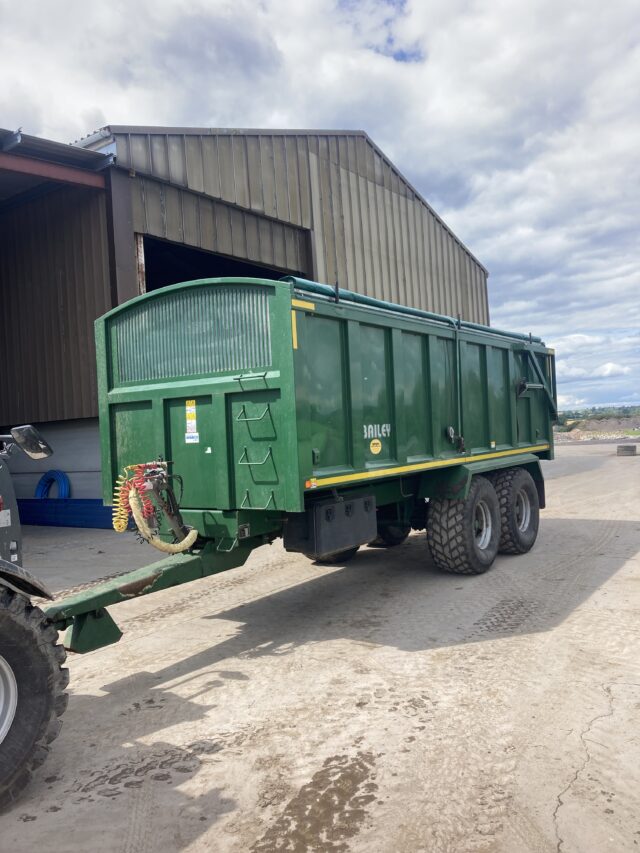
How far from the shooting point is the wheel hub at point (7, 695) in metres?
3.20

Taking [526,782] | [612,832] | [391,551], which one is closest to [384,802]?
[526,782]

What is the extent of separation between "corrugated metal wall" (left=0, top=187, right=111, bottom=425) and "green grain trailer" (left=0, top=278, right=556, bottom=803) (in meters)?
5.89

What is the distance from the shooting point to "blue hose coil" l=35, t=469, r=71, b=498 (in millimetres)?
12438

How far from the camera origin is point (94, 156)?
10508 millimetres

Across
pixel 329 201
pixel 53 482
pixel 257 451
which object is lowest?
pixel 53 482

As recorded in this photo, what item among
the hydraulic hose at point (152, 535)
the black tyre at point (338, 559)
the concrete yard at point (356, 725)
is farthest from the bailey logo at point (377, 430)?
the black tyre at point (338, 559)

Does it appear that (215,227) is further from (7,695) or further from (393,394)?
(7,695)

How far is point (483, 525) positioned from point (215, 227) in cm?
752

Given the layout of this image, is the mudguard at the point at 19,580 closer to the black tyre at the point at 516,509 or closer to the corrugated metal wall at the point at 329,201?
the black tyre at the point at 516,509

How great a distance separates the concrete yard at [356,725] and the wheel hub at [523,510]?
182cm

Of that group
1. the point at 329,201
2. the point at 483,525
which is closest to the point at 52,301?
the point at 329,201

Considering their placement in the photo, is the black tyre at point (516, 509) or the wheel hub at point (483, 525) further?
the black tyre at point (516, 509)

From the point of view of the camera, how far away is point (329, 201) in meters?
14.7

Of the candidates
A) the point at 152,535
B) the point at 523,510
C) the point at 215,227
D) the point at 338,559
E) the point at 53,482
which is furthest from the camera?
the point at 53,482
